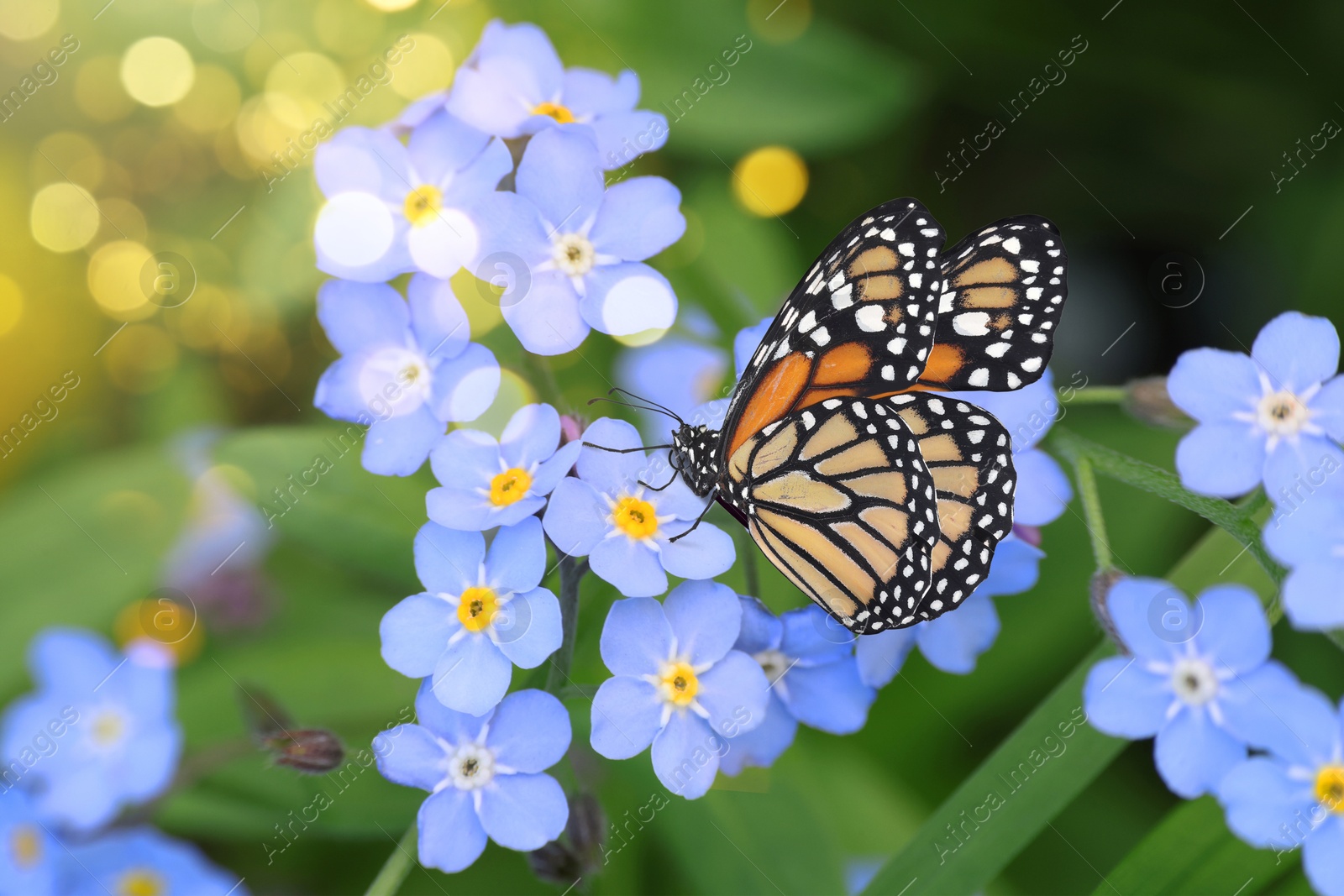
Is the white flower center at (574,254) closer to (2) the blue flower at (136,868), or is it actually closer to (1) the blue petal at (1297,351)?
(1) the blue petal at (1297,351)

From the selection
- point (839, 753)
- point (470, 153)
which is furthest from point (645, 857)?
point (470, 153)

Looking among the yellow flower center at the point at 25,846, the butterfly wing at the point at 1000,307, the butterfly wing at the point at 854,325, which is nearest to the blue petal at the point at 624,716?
the butterfly wing at the point at 854,325

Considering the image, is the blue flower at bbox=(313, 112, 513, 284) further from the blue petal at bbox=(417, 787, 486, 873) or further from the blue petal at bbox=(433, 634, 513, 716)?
the blue petal at bbox=(417, 787, 486, 873)

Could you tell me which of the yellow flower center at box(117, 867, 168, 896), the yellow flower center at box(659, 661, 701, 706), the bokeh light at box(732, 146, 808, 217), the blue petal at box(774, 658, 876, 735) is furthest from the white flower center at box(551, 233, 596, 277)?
the bokeh light at box(732, 146, 808, 217)

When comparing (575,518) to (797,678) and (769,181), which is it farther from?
(769,181)

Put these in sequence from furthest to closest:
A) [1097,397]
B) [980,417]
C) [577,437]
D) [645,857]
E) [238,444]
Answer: [645,857] < [238,444] < [1097,397] < [577,437] < [980,417]

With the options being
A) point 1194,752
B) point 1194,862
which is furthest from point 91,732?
point 1194,862

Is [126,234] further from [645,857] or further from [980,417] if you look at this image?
[980,417]
